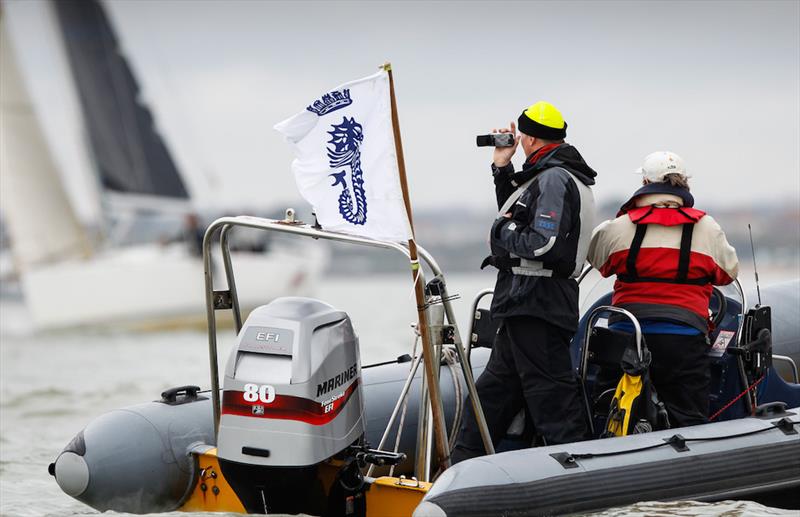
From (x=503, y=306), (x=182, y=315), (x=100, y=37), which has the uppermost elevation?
(x=100, y=37)

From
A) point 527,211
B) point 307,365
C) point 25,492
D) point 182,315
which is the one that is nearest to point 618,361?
point 527,211

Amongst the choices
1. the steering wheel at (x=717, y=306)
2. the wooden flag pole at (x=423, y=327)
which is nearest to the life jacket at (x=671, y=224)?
the steering wheel at (x=717, y=306)

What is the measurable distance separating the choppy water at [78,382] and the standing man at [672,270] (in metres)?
0.51

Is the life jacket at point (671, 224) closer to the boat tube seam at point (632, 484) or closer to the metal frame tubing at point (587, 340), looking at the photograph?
the metal frame tubing at point (587, 340)

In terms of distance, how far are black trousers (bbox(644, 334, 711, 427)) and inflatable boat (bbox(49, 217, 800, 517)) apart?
10 centimetres

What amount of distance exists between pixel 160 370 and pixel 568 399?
35.2ft

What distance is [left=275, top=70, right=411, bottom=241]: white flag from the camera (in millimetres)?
4121

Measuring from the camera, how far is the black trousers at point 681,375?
4.76m

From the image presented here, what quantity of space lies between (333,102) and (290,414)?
3.55 feet

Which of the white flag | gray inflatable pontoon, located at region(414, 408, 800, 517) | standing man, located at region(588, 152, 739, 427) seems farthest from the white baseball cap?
the white flag

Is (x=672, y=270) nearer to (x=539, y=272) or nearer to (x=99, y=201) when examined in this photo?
(x=539, y=272)

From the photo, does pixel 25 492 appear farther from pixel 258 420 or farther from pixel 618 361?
pixel 618 361

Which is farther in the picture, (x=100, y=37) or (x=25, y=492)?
(x=100, y=37)

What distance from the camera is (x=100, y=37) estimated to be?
24.8m
